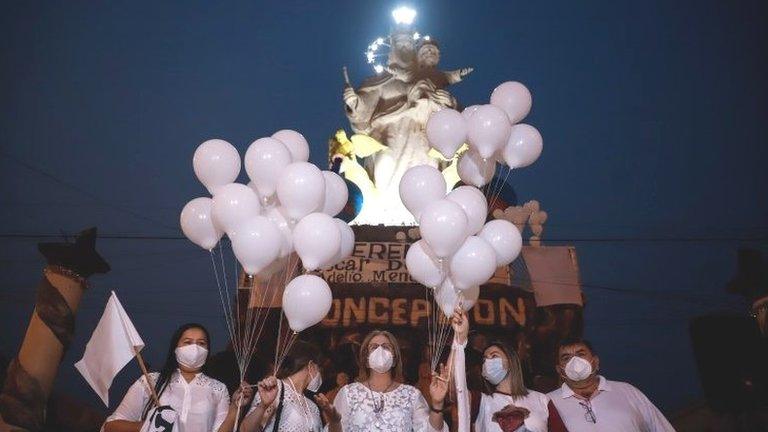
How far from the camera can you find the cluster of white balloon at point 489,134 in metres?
5.41

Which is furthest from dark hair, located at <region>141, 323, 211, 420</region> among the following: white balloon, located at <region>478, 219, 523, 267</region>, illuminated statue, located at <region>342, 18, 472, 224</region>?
illuminated statue, located at <region>342, 18, 472, 224</region>

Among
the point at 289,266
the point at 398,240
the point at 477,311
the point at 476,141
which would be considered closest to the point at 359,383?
the point at 289,266

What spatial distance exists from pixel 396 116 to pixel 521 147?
39.6 ft

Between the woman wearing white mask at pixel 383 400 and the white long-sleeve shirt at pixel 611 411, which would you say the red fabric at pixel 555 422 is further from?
the woman wearing white mask at pixel 383 400

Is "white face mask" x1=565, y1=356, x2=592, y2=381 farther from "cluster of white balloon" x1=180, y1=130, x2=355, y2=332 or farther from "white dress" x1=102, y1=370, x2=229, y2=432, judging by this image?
"white dress" x1=102, y1=370, x2=229, y2=432

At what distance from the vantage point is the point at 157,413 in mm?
3762

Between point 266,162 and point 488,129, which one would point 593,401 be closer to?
point 488,129

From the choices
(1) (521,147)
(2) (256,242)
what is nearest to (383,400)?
(2) (256,242)

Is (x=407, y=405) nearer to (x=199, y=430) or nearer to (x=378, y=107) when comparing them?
(x=199, y=430)

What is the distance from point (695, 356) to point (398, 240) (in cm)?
818

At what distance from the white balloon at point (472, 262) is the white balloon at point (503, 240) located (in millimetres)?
238

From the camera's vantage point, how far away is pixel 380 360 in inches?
163

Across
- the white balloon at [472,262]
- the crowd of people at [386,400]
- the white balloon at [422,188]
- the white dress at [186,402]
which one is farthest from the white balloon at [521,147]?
the white dress at [186,402]

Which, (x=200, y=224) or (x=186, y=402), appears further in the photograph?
(x=200, y=224)
